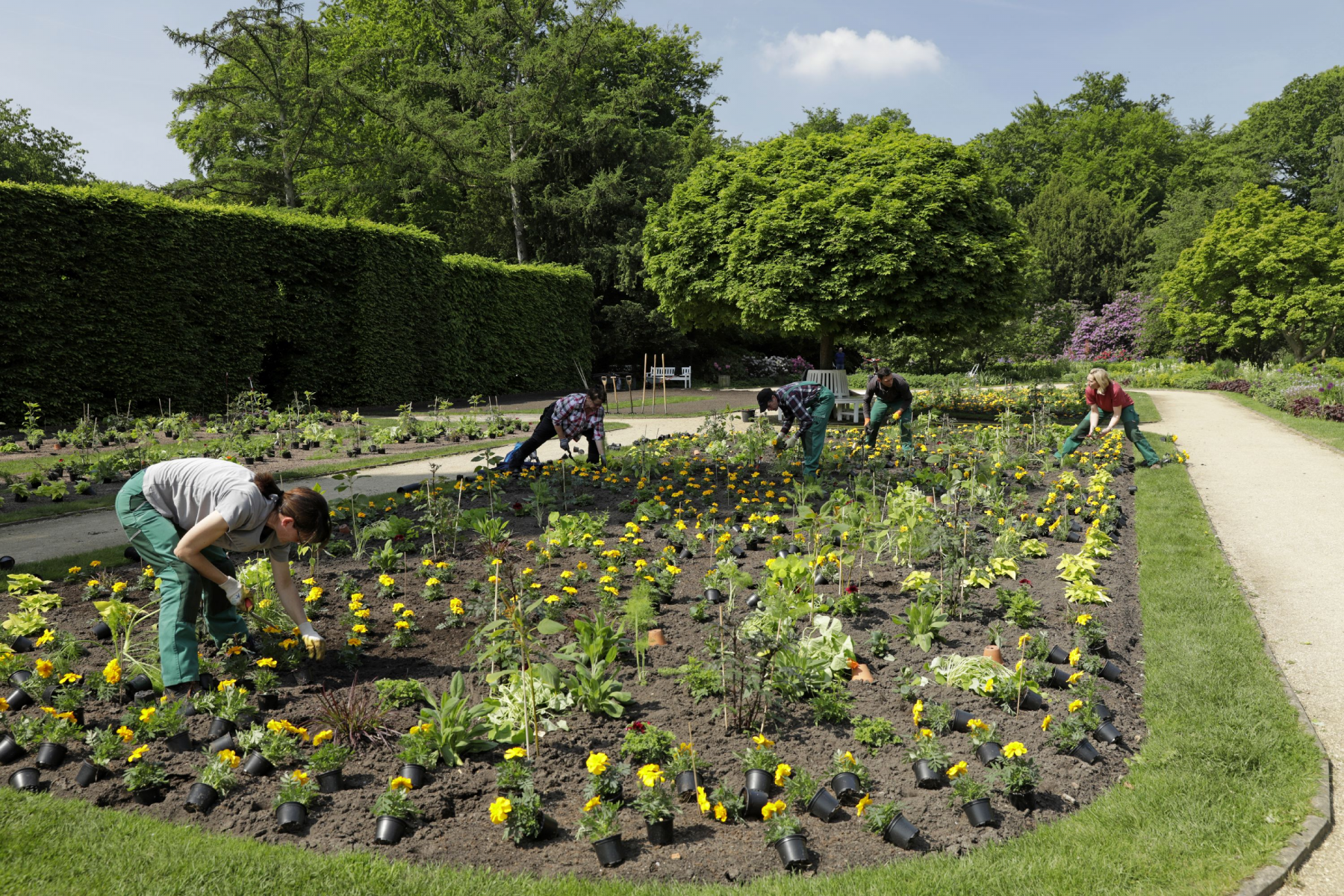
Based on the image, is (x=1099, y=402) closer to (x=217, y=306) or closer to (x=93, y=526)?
(x=93, y=526)

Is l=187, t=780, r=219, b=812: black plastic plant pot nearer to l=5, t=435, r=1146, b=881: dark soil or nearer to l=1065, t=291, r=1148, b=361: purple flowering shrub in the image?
l=5, t=435, r=1146, b=881: dark soil

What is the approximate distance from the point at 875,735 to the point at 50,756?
3.27 m

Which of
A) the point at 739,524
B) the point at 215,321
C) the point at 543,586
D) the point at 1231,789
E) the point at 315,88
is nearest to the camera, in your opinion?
the point at 1231,789

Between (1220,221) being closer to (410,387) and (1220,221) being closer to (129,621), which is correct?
(410,387)

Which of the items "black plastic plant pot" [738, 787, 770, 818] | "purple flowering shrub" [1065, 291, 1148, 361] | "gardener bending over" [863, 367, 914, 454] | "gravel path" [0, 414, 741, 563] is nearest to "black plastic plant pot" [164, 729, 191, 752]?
"black plastic plant pot" [738, 787, 770, 818]

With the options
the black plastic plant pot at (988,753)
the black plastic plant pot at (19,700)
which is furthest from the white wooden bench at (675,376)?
the black plastic plant pot at (988,753)

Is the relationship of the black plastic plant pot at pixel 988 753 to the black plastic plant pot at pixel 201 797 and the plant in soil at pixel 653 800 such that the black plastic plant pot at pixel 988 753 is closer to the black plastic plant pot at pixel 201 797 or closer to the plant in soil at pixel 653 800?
the plant in soil at pixel 653 800

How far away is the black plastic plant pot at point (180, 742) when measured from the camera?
308 cm

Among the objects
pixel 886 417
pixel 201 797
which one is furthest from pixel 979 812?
pixel 886 417

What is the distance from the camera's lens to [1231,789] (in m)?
2.99

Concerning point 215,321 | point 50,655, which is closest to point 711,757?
point 50,655

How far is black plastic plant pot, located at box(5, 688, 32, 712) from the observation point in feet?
11.0

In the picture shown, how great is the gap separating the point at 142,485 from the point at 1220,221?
35.9m

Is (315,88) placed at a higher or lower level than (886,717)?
higher
